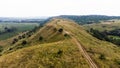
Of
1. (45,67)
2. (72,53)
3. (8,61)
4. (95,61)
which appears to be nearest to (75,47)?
(72,53)

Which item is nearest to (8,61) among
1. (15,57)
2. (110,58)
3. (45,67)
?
(15,57)

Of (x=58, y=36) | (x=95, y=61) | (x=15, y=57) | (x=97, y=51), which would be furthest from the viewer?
(x=58, y=36)

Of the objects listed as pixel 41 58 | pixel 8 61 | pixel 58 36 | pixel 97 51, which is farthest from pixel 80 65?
pixel 58 36

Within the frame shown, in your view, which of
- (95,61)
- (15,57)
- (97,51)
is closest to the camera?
(95,61)

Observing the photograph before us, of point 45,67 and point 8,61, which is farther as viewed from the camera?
point 8,61

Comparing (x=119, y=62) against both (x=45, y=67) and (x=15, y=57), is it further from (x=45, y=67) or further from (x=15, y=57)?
(x=15, y=57)

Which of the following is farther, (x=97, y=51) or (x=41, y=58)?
(x=97, y=51)

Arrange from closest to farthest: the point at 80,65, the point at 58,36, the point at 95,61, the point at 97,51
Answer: the point at 80,65, the point at 95,61, the point at 97,51, the point at 58,36

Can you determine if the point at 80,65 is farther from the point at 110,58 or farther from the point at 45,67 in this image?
the point at 110,58

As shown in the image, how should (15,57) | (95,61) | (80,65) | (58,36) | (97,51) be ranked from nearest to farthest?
(80,65) → (95,61) → (15,57) → (97,51) → (58,36)
